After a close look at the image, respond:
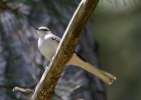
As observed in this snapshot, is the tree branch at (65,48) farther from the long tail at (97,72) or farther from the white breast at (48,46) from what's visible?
the white breast at (48,46)

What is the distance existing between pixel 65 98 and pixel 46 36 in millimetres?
849

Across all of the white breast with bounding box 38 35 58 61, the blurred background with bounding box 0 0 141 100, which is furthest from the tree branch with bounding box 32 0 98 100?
the blurred background with bounding box 0 0 141 100

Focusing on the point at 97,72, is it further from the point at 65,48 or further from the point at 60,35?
the point at 60,35

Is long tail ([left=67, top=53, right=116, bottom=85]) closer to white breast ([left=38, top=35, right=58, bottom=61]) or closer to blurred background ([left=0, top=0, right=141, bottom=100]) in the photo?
white breast ([left=38, top=35, right=58, bottom=61])

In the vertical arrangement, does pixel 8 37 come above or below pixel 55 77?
below

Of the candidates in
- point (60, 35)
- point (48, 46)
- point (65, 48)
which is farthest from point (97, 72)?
point (60, 35)

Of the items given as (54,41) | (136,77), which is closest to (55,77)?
(54,41)

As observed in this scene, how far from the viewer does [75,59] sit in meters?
2.40

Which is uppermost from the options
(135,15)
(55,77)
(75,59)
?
(55,77)

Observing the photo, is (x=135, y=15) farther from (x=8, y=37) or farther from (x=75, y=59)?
(x=75, y=59)

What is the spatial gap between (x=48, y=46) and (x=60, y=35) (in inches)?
38.8

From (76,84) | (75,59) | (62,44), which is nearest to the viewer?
(62,44)

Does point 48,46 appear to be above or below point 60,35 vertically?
above

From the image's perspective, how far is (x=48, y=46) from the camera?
262 centimetres
